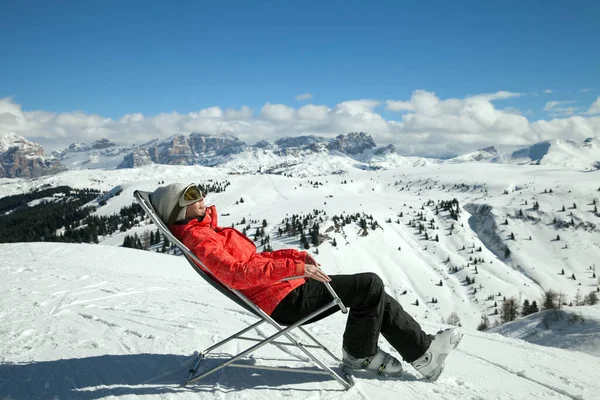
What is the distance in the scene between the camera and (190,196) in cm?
425

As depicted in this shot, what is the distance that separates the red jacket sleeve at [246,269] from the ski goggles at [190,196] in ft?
1.99

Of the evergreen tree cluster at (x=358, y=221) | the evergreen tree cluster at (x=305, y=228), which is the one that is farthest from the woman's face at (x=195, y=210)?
the evergreen tree cluster at (x=358, y=221)

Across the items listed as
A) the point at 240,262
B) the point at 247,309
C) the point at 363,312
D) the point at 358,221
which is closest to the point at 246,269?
the point at 240,262

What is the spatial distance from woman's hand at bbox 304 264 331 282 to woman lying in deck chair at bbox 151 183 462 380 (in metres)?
0.11

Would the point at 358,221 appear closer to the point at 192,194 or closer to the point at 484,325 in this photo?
the point at 484,325

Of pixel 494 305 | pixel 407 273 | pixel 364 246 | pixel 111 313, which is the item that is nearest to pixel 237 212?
pixel 364 246

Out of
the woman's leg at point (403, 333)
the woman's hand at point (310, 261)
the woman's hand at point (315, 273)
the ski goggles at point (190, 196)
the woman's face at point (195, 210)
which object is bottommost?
the woman's leg at point (403, 333)

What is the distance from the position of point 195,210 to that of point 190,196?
18 centimetres

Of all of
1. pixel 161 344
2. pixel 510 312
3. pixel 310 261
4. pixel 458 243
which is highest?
pixel 310 261

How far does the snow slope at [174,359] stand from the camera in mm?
4203

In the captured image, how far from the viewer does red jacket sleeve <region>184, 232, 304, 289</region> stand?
378 cm

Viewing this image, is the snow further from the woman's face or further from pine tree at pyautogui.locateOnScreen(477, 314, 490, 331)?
pine tree at pyautogui.locateOnScreen(477, 314, 490, 331)

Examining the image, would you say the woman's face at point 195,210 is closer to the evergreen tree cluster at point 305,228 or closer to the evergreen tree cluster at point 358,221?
the evergreen tree cluster at point 305,228

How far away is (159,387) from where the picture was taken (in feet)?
14.1
